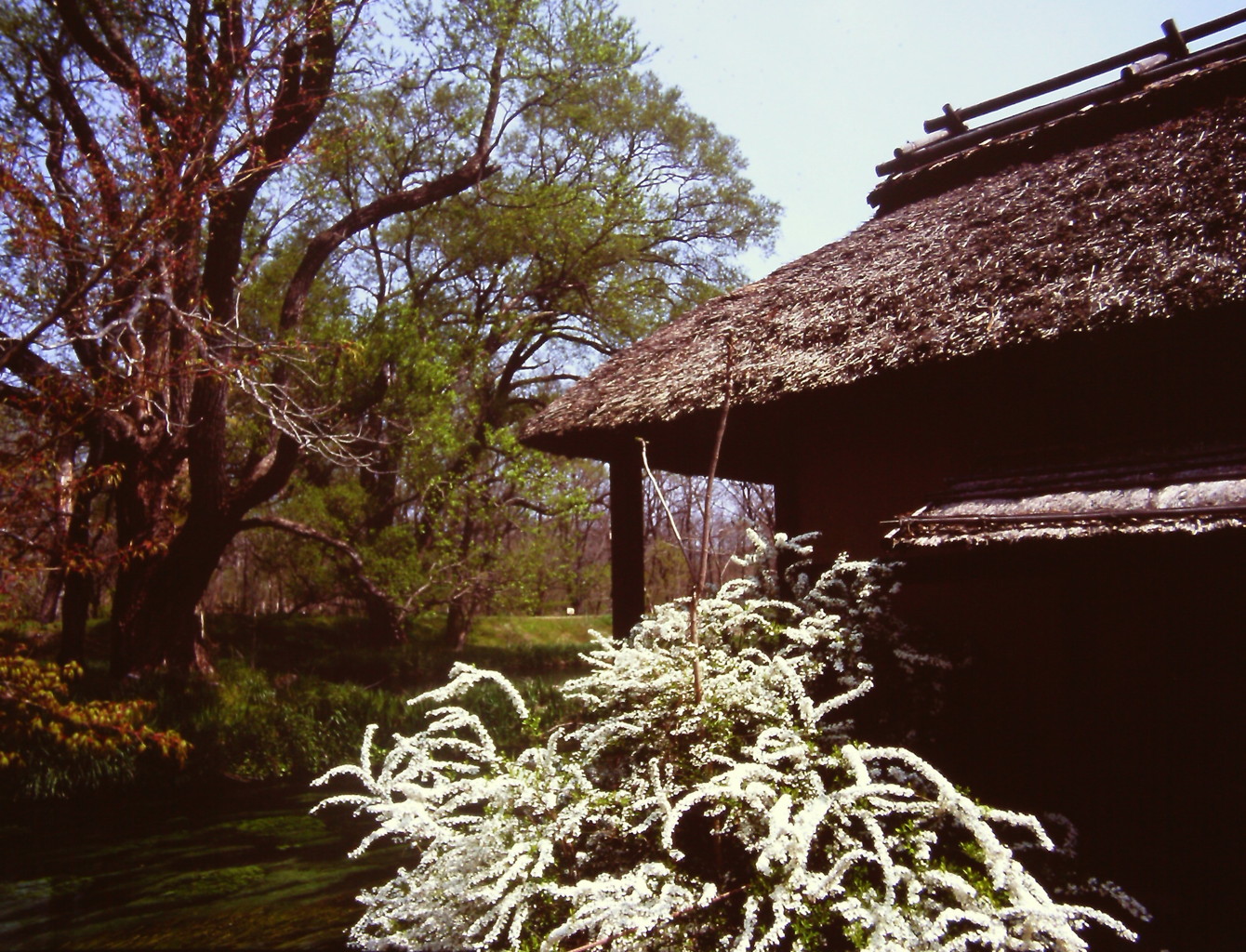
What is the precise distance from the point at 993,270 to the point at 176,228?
6.26 metres

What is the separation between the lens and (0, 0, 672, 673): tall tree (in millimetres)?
5797

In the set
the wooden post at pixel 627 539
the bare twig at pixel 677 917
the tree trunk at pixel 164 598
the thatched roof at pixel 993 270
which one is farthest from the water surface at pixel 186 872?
the thatched roof at pixel 993 270

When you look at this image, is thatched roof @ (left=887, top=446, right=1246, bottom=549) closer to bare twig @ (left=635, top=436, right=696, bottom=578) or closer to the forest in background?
bare twig @ (left=635, top=436, right=696, bottom=578)

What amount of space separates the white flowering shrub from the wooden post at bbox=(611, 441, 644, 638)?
198 cm

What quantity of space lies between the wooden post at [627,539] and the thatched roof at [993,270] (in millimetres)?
237

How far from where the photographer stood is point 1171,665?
12.1ft

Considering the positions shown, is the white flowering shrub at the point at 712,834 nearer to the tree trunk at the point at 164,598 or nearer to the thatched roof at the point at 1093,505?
the thatched roof at the point at 1093,505

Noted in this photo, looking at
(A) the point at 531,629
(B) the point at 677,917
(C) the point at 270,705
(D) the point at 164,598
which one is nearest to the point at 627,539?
(B) the point at 677,917

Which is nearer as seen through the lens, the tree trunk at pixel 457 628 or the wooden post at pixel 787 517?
the wooden post at pixel 787 517

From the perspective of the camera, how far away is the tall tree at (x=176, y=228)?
580 centimetres

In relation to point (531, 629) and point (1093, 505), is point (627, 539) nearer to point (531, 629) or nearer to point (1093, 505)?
point (1093, 505)

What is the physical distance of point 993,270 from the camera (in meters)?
4.35

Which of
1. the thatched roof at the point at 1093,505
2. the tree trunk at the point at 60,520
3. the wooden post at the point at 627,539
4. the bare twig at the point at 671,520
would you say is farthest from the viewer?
the tree trunk at the point at 60,520

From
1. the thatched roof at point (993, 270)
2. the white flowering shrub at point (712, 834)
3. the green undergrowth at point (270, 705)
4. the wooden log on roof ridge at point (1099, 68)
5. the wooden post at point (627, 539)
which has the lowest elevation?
the green undergrowth at point (270, 705)
